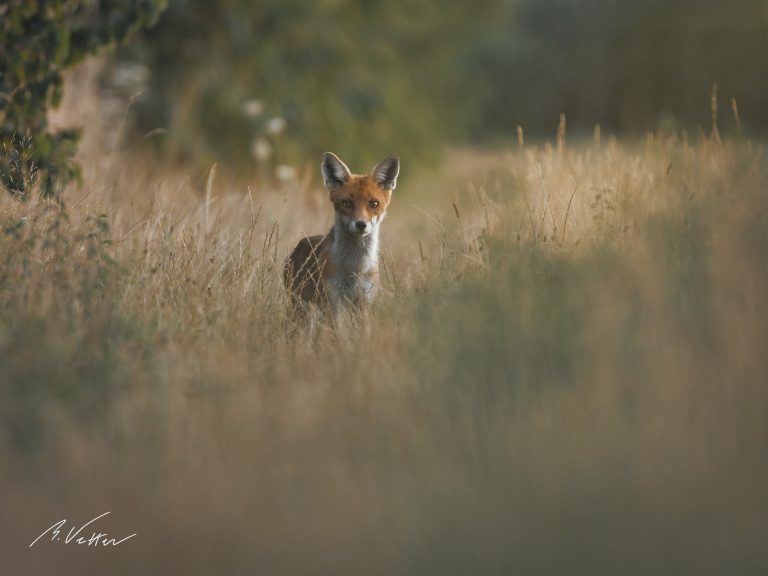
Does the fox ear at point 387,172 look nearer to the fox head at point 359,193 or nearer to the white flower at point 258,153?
the fox head at point 359,193

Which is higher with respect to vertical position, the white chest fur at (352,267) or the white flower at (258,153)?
the white flower at (258,153)

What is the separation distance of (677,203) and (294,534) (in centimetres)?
373

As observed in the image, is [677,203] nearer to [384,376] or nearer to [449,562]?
[384,376]

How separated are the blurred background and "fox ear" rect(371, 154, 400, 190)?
2815 millimetres

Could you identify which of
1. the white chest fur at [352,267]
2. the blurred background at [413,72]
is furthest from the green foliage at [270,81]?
the white chest fur at [352,267]

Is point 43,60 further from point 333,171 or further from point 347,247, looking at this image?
point 347,247

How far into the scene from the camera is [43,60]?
7.11m

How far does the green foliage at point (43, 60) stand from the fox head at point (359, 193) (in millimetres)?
1836

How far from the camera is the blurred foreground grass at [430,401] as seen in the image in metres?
3.50

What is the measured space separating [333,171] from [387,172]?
0.42 metres
